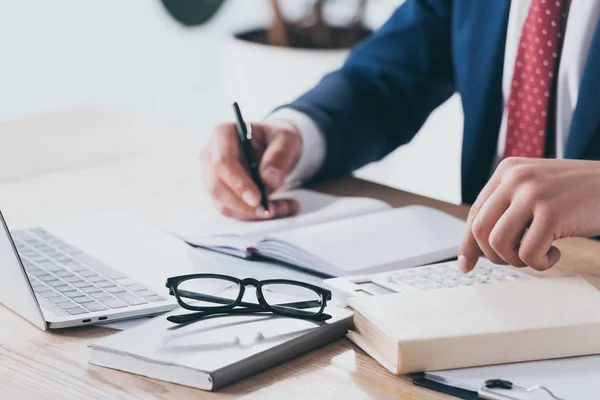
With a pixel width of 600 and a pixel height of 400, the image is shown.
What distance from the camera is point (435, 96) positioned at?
184 cm

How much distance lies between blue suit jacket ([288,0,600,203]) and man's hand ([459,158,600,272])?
42 cm

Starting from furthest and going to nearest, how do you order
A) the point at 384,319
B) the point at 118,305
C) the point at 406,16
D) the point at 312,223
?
the point at 406,16, the point at 312,223, the point at 118,305, the point at 384,319

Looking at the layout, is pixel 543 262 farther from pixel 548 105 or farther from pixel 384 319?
pixel 548 105

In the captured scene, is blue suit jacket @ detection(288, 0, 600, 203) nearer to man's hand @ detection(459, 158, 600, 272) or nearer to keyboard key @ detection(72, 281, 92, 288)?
man's hand @ detection(459, 158, 600, 272)

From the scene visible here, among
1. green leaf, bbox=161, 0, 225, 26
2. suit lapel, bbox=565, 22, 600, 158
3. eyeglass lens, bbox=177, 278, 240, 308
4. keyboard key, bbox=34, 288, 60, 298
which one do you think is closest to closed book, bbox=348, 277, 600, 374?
eyeglass lens, bbox=177, 278, 240, 308

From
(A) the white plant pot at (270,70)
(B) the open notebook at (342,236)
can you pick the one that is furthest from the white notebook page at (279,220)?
(A) the white plant pot at (270,70)

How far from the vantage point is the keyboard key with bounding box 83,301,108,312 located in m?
1.01

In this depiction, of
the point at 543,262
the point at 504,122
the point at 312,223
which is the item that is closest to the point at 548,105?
the point at 504,122

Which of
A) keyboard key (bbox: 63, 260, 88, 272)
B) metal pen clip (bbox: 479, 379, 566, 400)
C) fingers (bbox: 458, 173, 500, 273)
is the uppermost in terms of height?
fingers (bbox: 458, 173, 500, 273)

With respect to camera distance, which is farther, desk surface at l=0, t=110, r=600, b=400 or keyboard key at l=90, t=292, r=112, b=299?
keyboard key at l=90, t=292, r=112, b=299

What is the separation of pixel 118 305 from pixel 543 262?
0.46m

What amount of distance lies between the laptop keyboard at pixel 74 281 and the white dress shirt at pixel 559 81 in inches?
18.5

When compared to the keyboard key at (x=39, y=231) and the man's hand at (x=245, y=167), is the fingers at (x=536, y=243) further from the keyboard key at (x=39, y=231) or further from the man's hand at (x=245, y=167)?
the keyboard key at (x=39, y=231)

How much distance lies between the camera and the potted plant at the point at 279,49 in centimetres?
318
